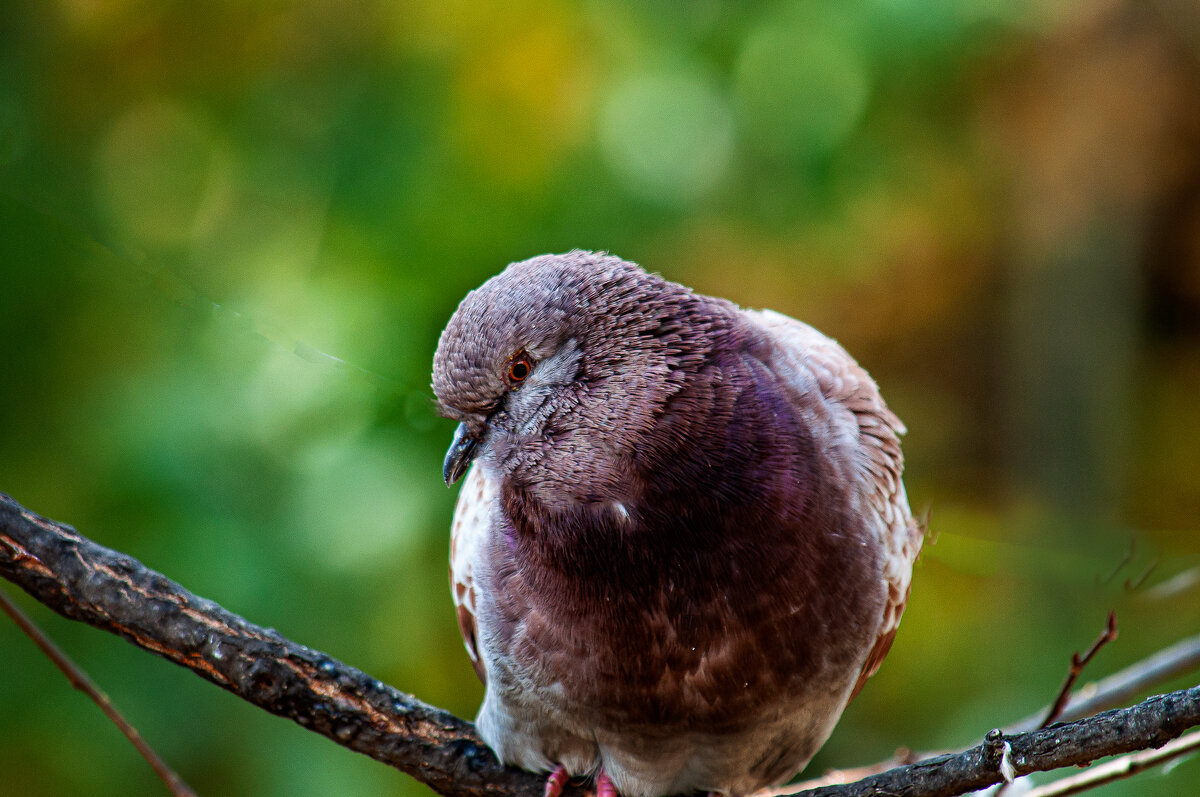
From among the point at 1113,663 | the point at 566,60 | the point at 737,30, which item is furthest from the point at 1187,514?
the point at 566,60

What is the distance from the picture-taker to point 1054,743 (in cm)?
128

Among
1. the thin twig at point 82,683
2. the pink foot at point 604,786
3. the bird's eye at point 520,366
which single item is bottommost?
the pink foot at point 604,786

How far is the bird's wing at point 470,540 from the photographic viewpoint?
198 cm

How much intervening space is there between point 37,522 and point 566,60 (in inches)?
90.4

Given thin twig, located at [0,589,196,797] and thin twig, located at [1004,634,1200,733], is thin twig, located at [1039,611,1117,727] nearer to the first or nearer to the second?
thin twig, located at [1004,634,1200,733]

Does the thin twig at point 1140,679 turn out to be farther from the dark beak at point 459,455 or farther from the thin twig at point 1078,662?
the dark beak at point 459,455

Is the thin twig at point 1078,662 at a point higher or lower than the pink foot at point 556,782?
higher

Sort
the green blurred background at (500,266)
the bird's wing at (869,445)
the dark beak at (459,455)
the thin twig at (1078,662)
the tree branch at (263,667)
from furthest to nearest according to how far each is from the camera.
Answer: the green blurred background at (500,266), the bird's wing at (869,445), the dark beak at (459,455), the tree branch at (263,667), the thin twig at (1078,662)

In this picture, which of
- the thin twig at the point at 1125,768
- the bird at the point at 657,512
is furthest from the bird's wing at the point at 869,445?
the thin twig at the point at 1125,768

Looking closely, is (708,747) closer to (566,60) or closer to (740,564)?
(740,564)

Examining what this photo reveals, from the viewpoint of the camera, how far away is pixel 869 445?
1933mm

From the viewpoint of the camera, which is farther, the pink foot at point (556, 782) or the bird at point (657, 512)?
the pink foot at point (556, 782)

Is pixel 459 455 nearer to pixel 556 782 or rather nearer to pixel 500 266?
pixel 556 782

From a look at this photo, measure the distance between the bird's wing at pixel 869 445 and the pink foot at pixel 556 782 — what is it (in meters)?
0.61
